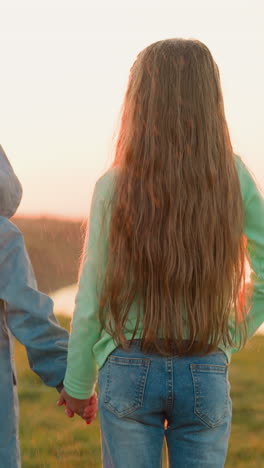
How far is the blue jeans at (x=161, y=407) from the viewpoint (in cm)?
256

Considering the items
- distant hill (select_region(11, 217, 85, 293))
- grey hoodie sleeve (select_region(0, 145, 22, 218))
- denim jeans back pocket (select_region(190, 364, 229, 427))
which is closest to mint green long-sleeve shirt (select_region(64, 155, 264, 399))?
denim jeans back pocket (select_region(190, 364, 229, 427))

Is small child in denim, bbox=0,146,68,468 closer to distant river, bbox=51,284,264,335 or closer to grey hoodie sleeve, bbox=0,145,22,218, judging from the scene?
grey hoodie sleeve, bbox=0,145,22,218

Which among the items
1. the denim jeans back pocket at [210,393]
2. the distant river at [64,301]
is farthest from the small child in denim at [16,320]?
the distant river at [64,301]

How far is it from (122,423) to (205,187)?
0.83 meters

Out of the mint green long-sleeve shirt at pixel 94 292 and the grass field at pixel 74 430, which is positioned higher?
the mint green long-sleeve shirt at pixel 94 292

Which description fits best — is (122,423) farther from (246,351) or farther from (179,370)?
(246,351)

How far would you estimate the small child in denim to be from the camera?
2.93 metres

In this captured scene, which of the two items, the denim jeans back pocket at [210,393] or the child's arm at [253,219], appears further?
the child's arm at [253,219]

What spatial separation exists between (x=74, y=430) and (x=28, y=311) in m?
2.81

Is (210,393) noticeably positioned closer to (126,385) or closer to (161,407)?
(161,407)

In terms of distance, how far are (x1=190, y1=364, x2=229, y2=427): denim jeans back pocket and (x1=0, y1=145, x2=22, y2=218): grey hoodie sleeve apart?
37.8 inches

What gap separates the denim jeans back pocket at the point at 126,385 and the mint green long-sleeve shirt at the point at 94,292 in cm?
8

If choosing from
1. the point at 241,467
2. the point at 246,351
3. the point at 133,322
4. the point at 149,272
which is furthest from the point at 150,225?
the point at 246,351

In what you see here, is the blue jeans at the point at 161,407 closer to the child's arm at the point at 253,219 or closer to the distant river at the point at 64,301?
the child's arm at the point at 253,219
